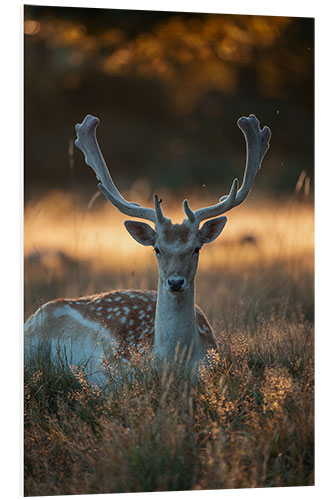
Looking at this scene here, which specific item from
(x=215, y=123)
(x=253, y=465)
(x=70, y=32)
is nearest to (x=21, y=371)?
(x=253, y=465)

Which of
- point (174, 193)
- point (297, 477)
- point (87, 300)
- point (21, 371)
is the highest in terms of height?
point (174, 193)

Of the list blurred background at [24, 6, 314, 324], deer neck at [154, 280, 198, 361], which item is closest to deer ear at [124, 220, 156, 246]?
deer neck at [154, 280, 198, 361]

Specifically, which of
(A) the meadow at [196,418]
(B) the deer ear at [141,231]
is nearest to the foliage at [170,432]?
(A) the meadow at [196,418]

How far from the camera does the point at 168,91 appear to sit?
6.81 metres

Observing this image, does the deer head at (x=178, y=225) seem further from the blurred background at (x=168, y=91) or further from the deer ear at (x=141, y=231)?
the blurred background at (x=168, y=91)

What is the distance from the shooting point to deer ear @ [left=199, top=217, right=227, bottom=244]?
408cm

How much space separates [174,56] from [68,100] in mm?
3123

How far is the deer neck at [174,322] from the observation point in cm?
399

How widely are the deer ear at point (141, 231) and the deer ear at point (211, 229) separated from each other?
0.83 ft

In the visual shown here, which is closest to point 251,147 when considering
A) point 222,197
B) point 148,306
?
point 222,197

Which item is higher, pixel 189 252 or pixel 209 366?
pixel 189 252

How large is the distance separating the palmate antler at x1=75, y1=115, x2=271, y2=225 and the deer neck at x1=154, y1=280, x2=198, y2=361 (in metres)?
0.38
